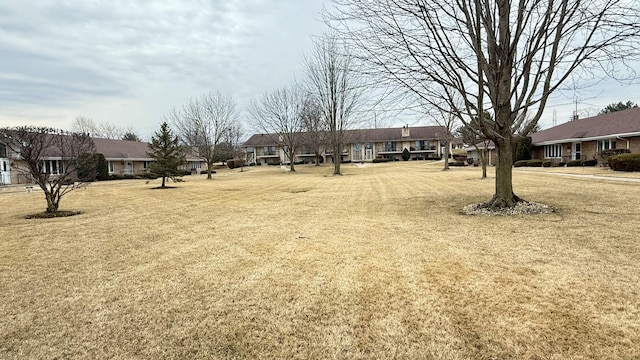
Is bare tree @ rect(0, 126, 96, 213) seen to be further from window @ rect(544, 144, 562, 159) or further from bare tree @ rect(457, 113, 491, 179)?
window @ rect(544, 144, 562, 159)

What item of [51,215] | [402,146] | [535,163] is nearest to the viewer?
[51,215]

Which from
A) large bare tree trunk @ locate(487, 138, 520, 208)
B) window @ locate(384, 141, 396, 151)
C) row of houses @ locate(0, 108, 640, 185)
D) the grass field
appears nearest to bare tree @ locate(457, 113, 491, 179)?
large bare tree trunk @ locate(487, 138, 520, 208)

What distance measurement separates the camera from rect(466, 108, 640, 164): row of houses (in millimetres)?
26266

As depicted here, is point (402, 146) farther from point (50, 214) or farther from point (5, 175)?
point (50, 214)

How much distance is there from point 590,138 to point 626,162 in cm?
1060

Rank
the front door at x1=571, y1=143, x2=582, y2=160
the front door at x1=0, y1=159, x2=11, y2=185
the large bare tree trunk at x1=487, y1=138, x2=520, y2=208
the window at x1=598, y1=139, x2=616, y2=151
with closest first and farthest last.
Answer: the large bare tree trunk at x1=487, y1=138, x2=520, y2=208, the window at x1=598, y1=139, x2=616, y2=151, the front door at x1=571, y1=143, x2=582, y2=160, the front door at x1=0, y1=159, x2=11, y2=185

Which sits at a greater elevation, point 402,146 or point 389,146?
point 389,146

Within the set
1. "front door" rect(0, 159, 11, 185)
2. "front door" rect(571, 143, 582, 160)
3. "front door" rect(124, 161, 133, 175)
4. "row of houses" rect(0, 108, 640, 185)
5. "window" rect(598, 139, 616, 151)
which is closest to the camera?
"row of houses" rect(0, 108, 640, 185)

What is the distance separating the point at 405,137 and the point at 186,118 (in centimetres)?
4335

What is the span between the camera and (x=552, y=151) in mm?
34688

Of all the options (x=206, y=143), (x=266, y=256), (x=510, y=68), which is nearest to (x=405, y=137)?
(x=206, y=143)

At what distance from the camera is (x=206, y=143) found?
37.9 metres

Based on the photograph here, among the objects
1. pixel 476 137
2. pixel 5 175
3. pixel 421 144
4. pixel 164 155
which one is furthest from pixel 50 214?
pixel 421 144

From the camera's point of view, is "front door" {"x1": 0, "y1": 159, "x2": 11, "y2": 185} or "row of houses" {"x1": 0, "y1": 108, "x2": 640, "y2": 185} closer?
"row of houses" {"x1": 0, "y1": 108, "x2": 640, "y2": 185}
